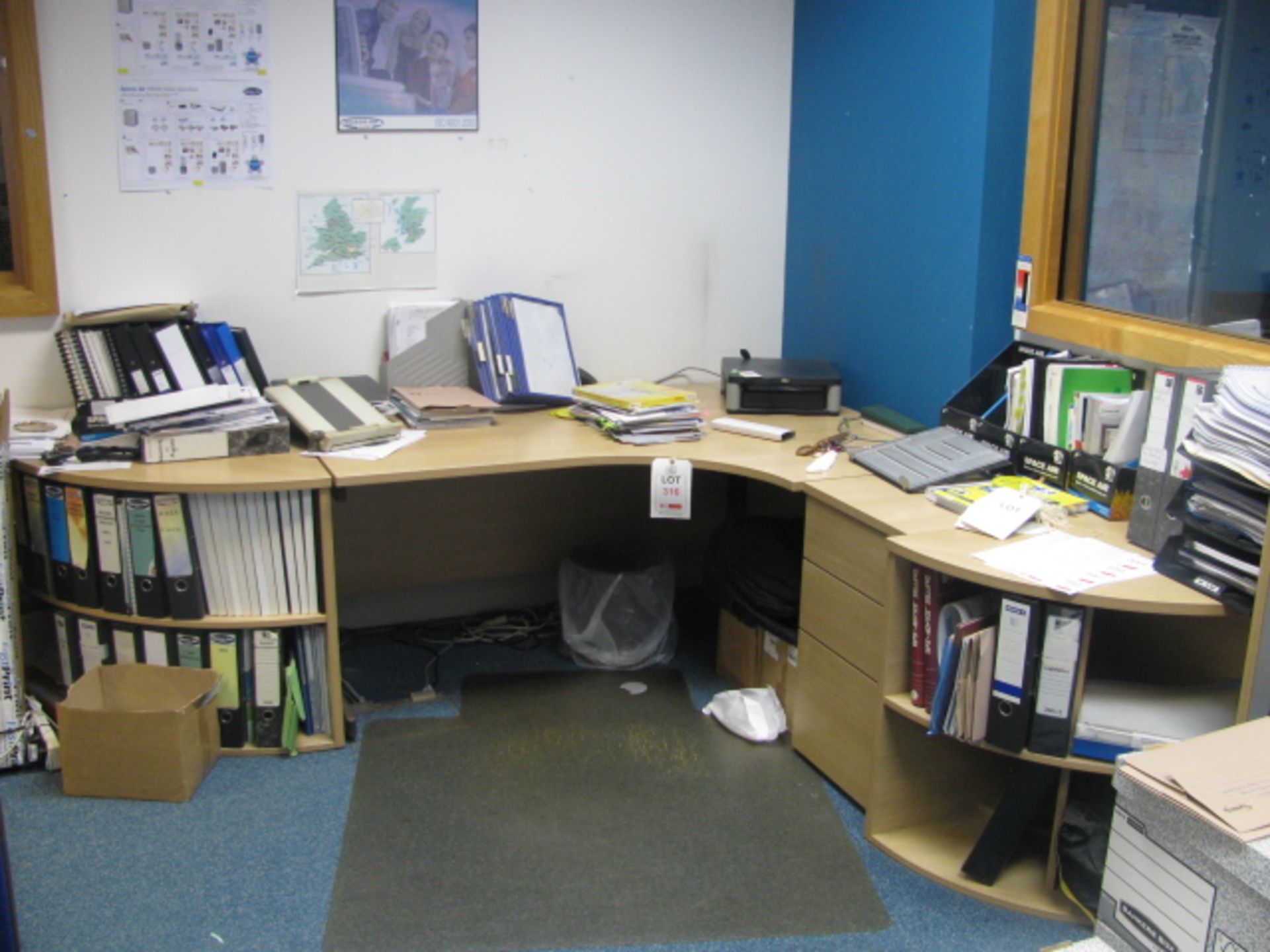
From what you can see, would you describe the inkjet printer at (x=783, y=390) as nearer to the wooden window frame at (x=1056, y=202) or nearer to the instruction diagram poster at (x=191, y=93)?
the wooden window frame at (x=1056, y=202)

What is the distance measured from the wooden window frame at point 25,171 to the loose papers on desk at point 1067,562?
2342 millimetres

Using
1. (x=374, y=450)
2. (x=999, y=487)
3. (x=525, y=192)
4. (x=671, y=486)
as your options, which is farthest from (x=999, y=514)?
(x=525, y=192)

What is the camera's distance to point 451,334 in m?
3.39

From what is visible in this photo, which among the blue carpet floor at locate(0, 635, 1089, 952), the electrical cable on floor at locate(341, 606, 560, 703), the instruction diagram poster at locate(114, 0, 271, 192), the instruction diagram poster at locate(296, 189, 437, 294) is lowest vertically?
the blue carpet floor at locate(0, 635, 1089, 952)

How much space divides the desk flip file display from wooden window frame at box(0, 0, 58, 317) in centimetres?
205

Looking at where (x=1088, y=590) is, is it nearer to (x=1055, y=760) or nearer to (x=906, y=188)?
(x=1055, y=760)

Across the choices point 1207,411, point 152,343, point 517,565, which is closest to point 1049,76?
point 1207,411

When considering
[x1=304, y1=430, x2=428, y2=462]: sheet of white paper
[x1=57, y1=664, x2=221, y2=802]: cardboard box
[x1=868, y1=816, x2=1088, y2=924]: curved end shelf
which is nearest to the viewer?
[x1=868, y1=816, x2=1088, y2=924]: curved end shelf

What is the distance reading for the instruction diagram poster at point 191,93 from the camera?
306 centimetres

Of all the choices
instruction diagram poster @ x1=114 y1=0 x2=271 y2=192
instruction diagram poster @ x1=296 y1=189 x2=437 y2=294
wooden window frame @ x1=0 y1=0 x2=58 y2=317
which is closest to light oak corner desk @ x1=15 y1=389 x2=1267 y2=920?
instruction diagram poster @ x1=296 y1=189 x2=437 y2=294

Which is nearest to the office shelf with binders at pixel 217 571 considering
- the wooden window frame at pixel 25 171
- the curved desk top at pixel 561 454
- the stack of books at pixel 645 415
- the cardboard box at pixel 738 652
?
the curved desk top at pixel 561 454

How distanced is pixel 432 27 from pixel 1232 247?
2.09 metres

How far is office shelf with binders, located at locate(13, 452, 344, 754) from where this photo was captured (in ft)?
8.79

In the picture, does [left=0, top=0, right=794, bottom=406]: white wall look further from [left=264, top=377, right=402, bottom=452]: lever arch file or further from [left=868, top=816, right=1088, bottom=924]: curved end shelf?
[left=868, top=816, right=1088, bottom=924]: curved end shelf
